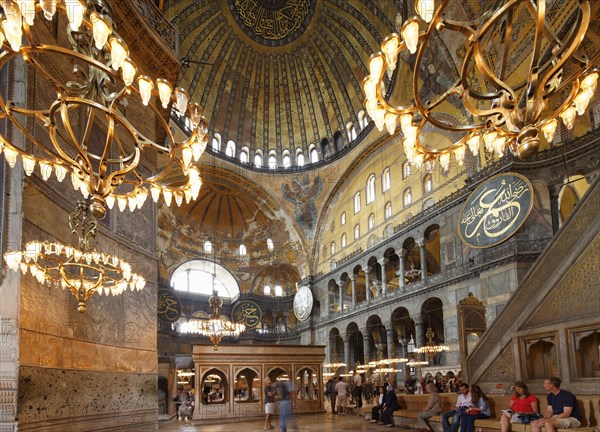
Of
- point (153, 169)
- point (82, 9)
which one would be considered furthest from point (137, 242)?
point (82, 9)

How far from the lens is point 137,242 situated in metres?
10.3

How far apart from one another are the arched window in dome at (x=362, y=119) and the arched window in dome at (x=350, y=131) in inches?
20.6

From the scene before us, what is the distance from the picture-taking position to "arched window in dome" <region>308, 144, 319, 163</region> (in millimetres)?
24234

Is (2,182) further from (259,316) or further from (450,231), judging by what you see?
(259,316)

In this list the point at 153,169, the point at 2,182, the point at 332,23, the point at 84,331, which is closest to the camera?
the point at 2,182

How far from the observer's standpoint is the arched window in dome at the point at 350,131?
22163 mm

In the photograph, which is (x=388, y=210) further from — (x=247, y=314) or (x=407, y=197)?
(x=247, y=314)

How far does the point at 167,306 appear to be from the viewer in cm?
2145

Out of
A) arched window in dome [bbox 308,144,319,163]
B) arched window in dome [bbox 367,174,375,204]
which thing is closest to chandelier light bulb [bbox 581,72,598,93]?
arched window in dome [bbox 367,174,375,204]

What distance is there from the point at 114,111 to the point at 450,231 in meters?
12.3

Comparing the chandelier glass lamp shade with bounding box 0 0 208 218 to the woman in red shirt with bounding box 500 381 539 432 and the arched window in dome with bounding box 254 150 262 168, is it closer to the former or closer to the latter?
the woman in red shirt with bounding box 500 381 539 432

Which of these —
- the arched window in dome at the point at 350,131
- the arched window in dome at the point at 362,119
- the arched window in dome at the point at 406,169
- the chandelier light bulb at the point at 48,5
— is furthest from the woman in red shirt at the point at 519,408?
the arched window in dome at the point at 350,131

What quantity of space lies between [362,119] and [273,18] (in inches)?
233

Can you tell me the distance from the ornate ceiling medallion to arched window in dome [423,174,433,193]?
9.24 m
